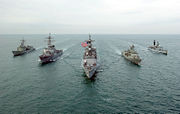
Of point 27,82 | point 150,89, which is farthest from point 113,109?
point 27,82

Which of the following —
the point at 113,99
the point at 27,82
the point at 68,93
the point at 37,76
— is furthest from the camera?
the point at 37,76

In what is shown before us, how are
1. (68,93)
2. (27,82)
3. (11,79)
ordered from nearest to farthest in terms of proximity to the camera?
1. (68,93)
2. (27,82)
3. (11,79)

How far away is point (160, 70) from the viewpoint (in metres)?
75.2

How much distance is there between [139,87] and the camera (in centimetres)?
5266

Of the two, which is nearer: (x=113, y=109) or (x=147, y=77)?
(x=113, y=109)

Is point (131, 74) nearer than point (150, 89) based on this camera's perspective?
No

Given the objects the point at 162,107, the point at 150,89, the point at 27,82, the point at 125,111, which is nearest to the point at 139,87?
Result: the point at 150,89

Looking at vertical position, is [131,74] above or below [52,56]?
below

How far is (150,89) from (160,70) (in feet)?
98.8

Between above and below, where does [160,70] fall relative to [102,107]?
above

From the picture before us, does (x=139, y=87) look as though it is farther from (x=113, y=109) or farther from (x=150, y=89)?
(x=113, y=109)

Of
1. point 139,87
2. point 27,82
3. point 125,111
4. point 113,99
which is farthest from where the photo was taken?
point 27,82

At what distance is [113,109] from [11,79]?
5026cm

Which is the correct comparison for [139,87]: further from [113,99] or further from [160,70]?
[160,70]
